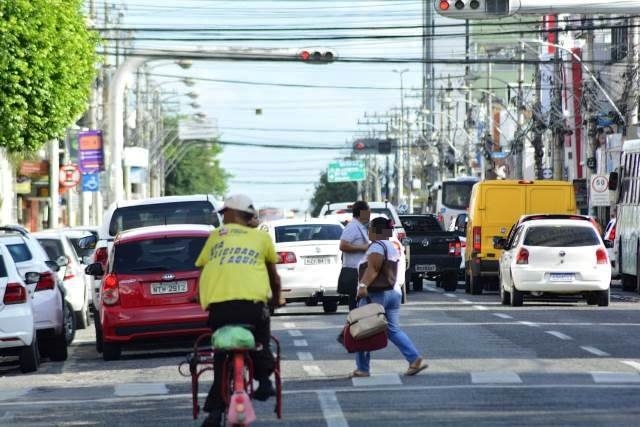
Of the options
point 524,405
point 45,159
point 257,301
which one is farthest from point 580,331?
point 45,159

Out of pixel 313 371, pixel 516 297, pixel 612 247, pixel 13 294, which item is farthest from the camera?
pixel 612 247

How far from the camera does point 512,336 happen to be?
26125 millimetres

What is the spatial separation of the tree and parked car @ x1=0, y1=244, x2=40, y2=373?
16.5m

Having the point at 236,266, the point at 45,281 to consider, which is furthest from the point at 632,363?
the point at 236,266

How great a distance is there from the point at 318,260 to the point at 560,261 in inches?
179

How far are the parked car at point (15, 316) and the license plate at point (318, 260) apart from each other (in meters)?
11.4

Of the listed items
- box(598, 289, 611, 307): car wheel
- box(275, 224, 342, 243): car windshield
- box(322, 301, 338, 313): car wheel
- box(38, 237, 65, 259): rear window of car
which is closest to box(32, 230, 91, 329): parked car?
box(38, 237, 65, 259): rear window of car

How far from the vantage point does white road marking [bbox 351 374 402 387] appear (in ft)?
62.4

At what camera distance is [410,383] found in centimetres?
1902

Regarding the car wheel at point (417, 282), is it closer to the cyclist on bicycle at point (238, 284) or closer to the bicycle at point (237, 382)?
the cyclist on bicycle at point (238, 284)

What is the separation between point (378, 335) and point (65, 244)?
1477 cm

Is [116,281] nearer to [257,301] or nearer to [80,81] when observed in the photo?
[257,301]

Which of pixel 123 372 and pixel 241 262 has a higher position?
pixel 241 262

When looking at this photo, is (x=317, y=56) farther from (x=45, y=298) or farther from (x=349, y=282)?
(x=349, y=282)
